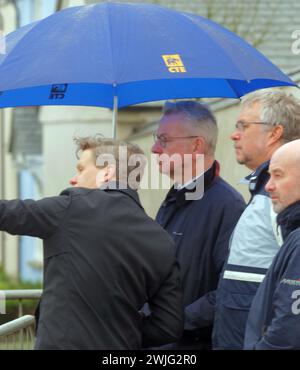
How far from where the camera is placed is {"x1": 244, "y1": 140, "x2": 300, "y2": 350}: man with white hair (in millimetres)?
3775

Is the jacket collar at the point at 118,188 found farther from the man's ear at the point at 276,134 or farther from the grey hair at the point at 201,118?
the grey hair at the point at 201,118

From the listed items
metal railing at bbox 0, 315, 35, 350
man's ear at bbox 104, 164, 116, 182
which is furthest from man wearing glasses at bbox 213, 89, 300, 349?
metal railing at bbox 0, 315, 35, 350

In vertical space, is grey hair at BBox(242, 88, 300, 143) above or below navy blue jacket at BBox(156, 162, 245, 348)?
above

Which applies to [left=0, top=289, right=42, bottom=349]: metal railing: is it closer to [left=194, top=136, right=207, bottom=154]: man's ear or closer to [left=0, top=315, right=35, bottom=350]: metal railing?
[left=0, top=315, right=35, bottom=350]: metal railing

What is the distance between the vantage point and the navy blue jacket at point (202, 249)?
16.0 feet

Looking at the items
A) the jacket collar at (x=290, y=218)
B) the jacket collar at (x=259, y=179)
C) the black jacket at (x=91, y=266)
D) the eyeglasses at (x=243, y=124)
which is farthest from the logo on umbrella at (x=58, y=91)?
the jacket collar at (x=290, y=218)

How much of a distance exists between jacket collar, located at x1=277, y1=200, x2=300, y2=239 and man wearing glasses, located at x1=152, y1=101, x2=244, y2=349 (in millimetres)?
824

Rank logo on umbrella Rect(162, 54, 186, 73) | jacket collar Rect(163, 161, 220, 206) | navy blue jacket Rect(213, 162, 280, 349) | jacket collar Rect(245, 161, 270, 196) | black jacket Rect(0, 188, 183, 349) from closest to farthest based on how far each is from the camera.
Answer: black jacket Rect(0, 188, 183, 349), navy blue jacket Rect(213, 162, 280, 349), jacket collar Rect(245, 161, 270, 196), logo on umbrella Rect(162, 54, 186, 73), jacket collar Rect(163, 161, 220, 206)

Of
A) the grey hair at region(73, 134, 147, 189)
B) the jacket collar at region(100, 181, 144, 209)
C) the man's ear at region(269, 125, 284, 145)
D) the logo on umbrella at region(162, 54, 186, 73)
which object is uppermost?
the logo on umbrella at region(162, 54, 186, 73)

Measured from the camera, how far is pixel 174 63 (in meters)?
4.83

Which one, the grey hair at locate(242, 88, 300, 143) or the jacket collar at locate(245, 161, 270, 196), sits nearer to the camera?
the jacket collar at locate(245, 161, 270, 196)
